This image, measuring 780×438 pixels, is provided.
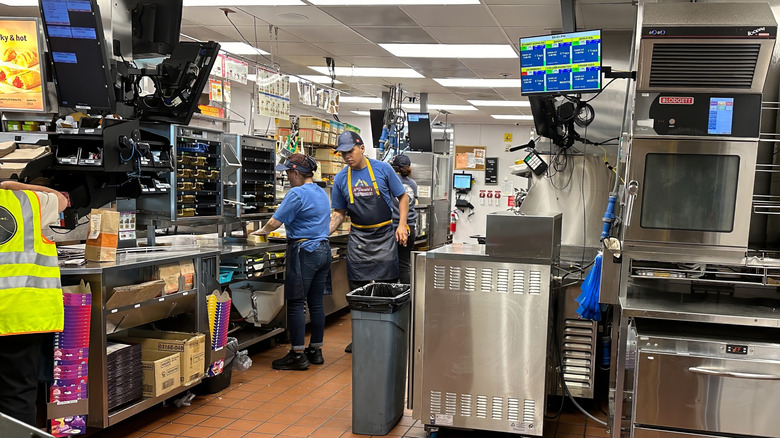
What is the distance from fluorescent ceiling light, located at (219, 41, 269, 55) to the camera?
8.70 meters

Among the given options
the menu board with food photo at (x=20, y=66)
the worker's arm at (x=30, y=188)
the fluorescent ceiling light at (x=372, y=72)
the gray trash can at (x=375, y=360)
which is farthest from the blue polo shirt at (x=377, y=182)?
the fluorescent ceiling light at (x=372, y=72)

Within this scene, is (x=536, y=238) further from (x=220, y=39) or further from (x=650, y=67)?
(x=220, y=39)

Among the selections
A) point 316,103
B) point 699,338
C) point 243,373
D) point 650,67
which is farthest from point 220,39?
point 699,338

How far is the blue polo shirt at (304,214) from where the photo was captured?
5.38 metres

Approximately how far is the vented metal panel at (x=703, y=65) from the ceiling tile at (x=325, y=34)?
4787 mm

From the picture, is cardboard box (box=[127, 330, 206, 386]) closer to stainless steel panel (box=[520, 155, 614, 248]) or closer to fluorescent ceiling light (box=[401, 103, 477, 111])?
stainless steel panel (box=[520, 155, 614, 248])

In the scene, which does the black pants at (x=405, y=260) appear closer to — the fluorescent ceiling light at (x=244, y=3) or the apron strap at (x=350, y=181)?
Answer: the apron strap at (x=350, y=181)

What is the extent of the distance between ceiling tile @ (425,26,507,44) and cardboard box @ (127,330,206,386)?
4295mm

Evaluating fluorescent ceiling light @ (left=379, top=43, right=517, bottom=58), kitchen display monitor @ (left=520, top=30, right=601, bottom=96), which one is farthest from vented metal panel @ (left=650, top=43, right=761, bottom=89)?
fluorescent ceiling light @ (left=379, top=43, right=517, bottom=58)

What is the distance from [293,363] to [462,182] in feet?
36.2

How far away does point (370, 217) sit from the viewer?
5.56m

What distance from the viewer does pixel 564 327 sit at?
453cm

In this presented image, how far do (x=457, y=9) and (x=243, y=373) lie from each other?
378cm

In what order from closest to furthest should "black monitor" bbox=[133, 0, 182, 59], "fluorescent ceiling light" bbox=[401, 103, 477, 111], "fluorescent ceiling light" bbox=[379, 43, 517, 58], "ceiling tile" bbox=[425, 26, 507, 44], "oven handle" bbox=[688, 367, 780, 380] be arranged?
"oven handle" bbox=[688, 367, 780, 380] → "black monitor" bbox=[133, 0, 182, 59] → "ceiling tile" bbox=[425, 26, 507, 44] → "fluorescent ceiling light" bbox=[379, 43, 517, 58] → "fluorescent ceiling light" bbox=[401, 103, 477, 111]
